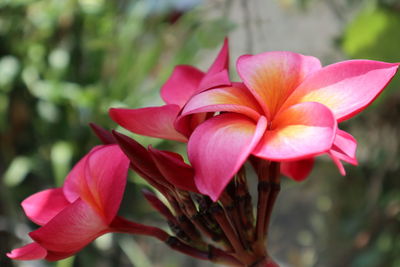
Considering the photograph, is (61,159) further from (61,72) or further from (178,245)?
(178,245)

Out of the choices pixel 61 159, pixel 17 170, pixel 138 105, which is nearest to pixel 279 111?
pixel 138 105

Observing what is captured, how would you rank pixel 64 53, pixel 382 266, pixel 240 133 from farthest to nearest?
pixel 64 53, pixel 382 266, pixel 240 133

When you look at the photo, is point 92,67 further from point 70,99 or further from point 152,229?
point 152,229

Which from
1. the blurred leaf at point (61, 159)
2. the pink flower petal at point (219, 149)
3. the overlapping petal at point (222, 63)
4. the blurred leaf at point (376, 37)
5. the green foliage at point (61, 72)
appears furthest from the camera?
the green foliage at point (61, 72)

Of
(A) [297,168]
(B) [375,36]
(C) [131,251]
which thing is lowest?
(C) [131,251]

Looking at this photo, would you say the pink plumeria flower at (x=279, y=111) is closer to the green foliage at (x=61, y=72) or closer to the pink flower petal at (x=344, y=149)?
the pink flower petal at (x=344, y=149)

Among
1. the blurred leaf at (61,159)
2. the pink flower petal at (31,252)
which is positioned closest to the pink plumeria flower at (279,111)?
the pink flower petal at (31,252)

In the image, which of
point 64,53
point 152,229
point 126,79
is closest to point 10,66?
point 64,53
